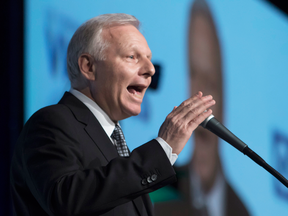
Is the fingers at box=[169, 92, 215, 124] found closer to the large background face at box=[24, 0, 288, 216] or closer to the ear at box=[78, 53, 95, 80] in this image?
the ear at box=[78, 53, 95, 80]

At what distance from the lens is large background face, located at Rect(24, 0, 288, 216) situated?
1485 mm

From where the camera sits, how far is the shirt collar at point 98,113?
1.12 meters

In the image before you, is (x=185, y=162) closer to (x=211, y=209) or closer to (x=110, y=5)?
(x=211, y=209)

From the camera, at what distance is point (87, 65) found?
3.86 ft

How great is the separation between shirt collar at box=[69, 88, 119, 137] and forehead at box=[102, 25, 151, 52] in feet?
0.87

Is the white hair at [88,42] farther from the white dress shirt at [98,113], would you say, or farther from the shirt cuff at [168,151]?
the shirt cuff at [168,151]

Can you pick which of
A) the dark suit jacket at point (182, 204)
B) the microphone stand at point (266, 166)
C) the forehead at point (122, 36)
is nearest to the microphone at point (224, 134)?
the microphone stand at point (266, 166)

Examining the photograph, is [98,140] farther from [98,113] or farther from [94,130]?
[98,113]

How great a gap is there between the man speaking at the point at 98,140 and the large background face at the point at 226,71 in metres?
0.35

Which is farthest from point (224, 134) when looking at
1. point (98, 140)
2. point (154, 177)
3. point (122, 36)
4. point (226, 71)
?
point (226, 71)

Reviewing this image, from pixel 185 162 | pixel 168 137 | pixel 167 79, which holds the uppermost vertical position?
pixel 167 79

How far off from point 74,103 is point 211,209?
129cm

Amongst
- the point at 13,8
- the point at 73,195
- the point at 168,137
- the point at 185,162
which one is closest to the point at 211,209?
the point at 185,162

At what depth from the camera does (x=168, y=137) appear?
818 mm
